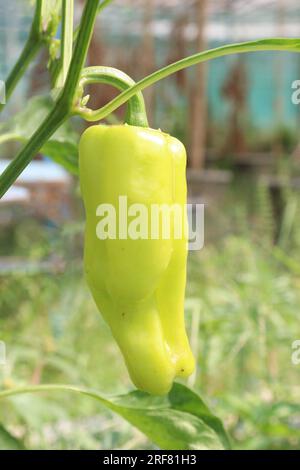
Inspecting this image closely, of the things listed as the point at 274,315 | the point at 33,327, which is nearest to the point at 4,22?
the point at 33,327

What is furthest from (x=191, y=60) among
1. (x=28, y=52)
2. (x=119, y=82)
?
(x=28, y=52)

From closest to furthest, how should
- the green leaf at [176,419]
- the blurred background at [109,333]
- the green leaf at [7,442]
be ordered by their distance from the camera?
the green leaf at [176,419]
the green leaf at [7,442]
the blurred background at [109,333]

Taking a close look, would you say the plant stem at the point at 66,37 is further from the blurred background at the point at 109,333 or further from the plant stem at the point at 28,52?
the blurred background at the point at 109,333

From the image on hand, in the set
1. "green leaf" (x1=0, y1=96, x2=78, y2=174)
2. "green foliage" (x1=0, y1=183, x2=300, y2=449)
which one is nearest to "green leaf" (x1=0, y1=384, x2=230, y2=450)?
"green foliage" (x1=0, y1=183, x2=300, y2=449)

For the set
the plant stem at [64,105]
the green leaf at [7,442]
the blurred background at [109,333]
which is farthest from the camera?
the blurred background at [109,333]

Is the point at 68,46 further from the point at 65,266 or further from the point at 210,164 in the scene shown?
the point at 210,164

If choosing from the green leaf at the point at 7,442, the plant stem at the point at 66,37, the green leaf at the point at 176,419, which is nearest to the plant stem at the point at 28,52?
the plant stem at the point at 66,37

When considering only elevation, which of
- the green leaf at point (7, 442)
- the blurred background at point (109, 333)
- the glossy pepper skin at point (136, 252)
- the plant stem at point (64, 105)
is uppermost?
the plant stem at point (64, 105)

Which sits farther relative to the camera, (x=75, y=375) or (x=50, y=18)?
(x=75, y=375)
